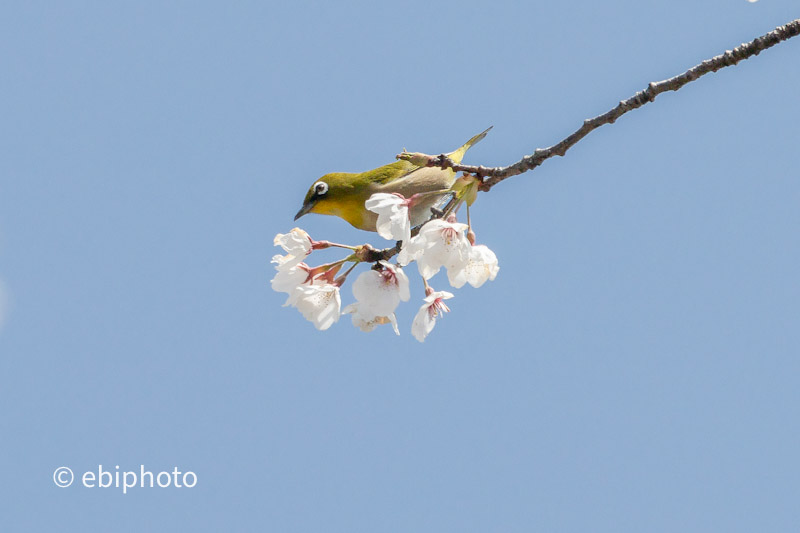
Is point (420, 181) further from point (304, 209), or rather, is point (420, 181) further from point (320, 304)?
point (320, 304)

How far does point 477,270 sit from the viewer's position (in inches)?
117

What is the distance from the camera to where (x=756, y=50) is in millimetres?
2400

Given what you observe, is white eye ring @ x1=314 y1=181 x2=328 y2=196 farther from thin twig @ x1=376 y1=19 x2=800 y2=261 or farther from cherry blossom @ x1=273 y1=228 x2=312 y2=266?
thin twig @ x1=376 y1=19 x2=800 y2=261

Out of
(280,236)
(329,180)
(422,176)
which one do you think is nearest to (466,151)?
(422,176)

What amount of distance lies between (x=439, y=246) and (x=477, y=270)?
24 cm

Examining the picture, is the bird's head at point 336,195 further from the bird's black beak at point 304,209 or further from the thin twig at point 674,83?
the thin twig at point 674,83

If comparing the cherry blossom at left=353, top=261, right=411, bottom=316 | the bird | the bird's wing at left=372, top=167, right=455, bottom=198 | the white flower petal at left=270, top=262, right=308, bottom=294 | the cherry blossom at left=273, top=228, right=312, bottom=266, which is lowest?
the cherry blossom at left=353, top=261, right=411, bottom=316

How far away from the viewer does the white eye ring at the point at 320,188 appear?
5.66 meters

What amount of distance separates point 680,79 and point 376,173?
3.44 metres

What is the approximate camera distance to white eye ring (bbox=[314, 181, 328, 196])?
5.66 m

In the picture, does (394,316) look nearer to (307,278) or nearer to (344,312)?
(344,312)

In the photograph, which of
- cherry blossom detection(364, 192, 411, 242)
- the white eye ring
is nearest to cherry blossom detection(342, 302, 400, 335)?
cherry blossom detection(364, 192, 411, 242)

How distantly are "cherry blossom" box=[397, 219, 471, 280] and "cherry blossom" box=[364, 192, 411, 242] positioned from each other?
0.24 ft

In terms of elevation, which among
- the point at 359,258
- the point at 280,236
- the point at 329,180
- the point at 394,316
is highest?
the point at 329,180
